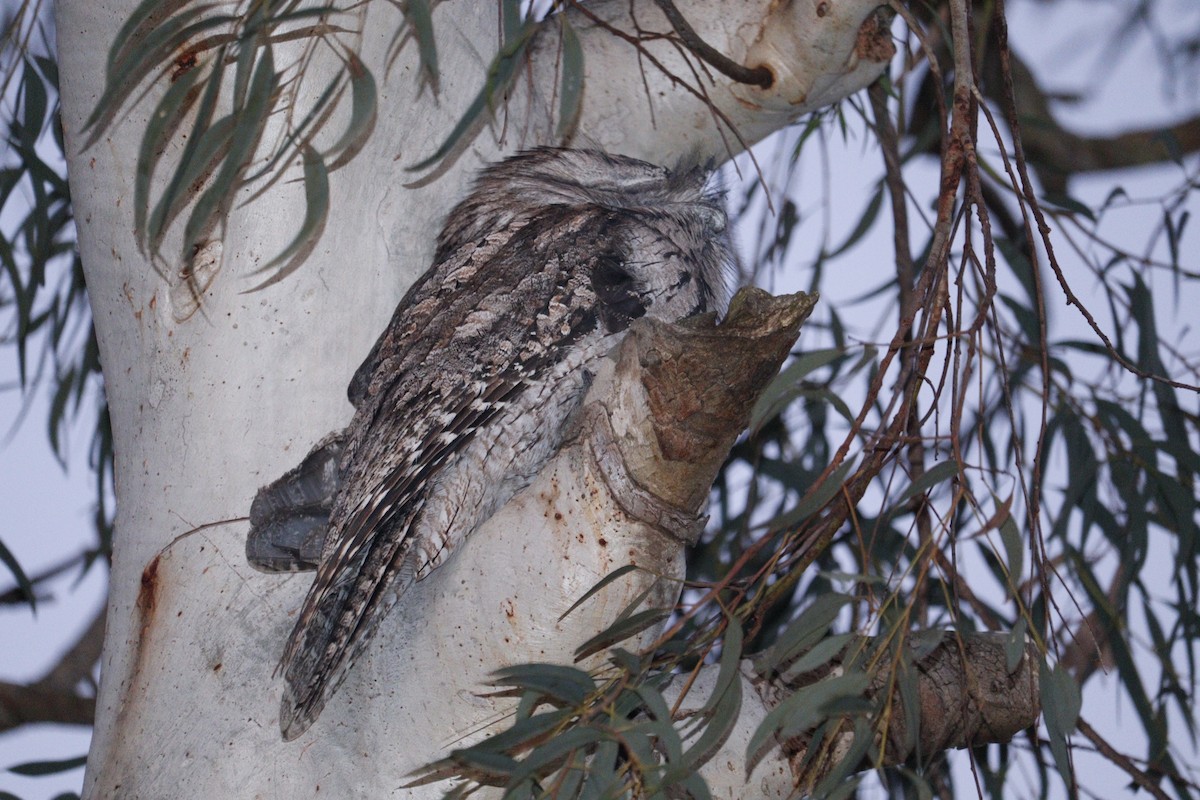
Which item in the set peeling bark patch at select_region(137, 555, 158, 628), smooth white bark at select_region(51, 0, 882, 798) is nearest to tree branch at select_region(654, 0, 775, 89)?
smooth white bark at select_region(51, 0, 882, 798)

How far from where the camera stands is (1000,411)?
320 cm

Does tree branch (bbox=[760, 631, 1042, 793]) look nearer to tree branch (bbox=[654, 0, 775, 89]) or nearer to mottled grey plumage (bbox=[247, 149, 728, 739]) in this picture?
mottled grey plumage (bbox=[247, 149, 728, 739])

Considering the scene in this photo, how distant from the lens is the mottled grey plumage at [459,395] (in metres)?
1.61

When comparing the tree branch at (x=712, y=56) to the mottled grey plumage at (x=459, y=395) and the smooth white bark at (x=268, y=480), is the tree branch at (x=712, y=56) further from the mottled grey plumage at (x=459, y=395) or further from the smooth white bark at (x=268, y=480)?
→ the mottled grey plumage at (x=459, y=395)

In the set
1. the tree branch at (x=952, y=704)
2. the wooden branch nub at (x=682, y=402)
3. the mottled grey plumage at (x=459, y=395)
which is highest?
the mottled grey plumage at (x=459, y=395)

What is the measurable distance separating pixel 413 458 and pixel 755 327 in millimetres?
572

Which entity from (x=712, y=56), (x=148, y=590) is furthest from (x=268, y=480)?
(x=712, y=56)

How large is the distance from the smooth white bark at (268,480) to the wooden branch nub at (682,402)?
2.3 inches

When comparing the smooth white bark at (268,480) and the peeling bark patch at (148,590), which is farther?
the peeling bark patch at (148,590)

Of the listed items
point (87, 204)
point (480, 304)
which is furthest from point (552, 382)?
point (87, 204)

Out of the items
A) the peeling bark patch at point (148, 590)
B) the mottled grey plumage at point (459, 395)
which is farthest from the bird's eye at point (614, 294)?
the peeling bark patch at point (148, 590)

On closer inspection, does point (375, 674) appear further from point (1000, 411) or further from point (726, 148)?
point (1000, 411)

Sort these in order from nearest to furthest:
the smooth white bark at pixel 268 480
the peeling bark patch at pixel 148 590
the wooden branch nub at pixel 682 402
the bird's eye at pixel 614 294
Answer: the wooden branch nub at pixel 682 402 < the smooth white bark at pixel 268 480 < the peeling bark patch at pixel 148 590 < the bird's eye at pixel 614 294

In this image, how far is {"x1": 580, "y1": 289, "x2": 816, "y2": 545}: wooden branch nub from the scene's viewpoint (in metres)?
1.39
